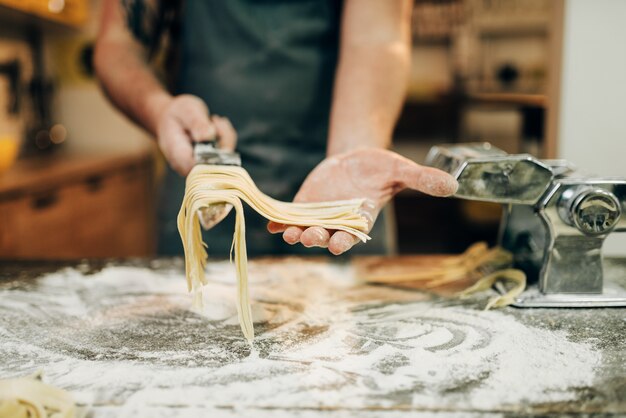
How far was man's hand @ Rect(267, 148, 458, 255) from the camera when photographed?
98cm

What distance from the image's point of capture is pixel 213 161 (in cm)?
105

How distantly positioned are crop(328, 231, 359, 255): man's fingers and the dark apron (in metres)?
0.67

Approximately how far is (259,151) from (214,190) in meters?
0.68

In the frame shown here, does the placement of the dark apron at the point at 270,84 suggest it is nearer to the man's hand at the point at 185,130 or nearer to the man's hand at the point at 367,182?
the man's hand at the point at 185,130

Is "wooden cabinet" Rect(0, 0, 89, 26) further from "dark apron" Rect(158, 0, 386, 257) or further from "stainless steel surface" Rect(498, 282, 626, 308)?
"stainless steel surface" Rect(498, 282, 626, 308)

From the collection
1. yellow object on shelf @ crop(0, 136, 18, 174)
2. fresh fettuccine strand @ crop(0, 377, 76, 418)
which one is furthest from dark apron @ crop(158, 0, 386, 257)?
yellow object on shelf @ crop(0, 136, 18, 174)

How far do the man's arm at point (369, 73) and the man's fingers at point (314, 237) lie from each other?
42 cm

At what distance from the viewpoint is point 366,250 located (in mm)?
1608

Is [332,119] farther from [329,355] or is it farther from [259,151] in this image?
[329,355]

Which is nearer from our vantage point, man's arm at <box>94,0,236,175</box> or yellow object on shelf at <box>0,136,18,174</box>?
man's arm at <box>94,0,236,175</box>

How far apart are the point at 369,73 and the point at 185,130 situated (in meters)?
0.45

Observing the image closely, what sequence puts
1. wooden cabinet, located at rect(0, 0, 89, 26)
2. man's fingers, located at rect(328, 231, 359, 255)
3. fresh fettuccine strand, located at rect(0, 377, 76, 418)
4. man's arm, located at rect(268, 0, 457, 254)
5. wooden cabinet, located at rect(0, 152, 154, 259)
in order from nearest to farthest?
fresh fettuccine strand, located at rect(0, 377, 76, 418), man's fingers, located at rect(328, 231, 359, 255), man's arm, located at rect(268, 0, 457, 254), wooden cabinet, located at rect(0, 152, 154, 259), wooden cabinet, located at rect(0, 0, 89, 26)

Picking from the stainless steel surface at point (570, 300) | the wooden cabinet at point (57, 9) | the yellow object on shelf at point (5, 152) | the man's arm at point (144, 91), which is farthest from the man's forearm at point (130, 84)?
the wooden cabinet at point (57, 9)

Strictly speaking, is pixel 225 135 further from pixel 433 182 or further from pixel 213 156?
pixel 433 182
